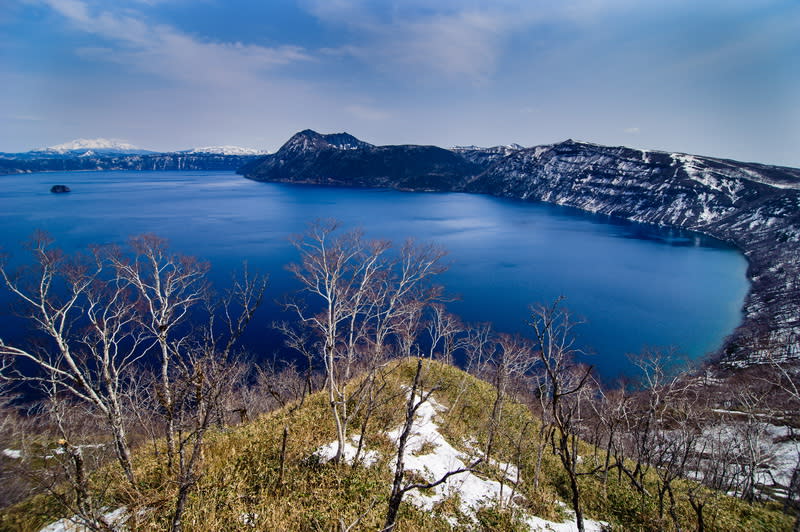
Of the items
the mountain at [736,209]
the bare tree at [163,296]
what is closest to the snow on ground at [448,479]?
the bare tree at [163,296]

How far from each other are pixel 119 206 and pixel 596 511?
16768cm

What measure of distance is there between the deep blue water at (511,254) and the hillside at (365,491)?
30500mm

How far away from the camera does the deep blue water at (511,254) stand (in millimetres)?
51531

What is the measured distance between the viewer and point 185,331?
42562 mm

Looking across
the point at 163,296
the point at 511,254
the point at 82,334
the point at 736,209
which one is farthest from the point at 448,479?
the point at 736,209

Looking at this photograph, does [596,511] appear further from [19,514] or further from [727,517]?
[19,514]

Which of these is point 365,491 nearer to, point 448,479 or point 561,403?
point 448,479

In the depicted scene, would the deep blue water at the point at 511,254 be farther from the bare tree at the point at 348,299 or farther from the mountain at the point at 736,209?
the bare tree at the point at 348,299

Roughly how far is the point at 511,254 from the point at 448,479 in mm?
78498

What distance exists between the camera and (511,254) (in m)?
86.3

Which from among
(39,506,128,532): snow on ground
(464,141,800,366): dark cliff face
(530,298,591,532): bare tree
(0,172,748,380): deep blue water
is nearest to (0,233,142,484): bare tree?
(39,506,128,532): snow on ground

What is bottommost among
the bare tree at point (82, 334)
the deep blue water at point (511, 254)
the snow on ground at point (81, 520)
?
the deep blue water at point (511, 254)

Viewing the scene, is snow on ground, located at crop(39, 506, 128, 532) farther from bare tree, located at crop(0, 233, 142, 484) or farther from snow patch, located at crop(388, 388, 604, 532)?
snow patch, located at crop(388, 388, 604, 532)

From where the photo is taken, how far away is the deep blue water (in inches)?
2029
